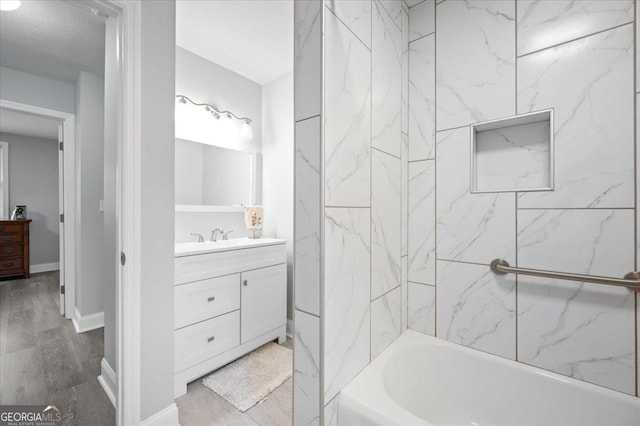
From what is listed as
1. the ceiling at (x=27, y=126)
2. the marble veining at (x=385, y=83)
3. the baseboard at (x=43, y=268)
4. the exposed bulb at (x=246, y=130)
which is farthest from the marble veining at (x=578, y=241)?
the baseboard at (x=43, y=268)

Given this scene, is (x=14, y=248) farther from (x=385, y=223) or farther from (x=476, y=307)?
(x=476, y=307)

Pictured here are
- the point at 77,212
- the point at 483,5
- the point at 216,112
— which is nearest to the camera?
the point at 483,5

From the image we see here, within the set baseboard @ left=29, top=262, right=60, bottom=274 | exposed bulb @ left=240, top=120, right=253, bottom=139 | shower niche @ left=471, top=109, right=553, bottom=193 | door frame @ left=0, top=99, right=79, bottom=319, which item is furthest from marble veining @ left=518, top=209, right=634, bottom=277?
baseboard @ left=29, top=262, right=60, bottom=274

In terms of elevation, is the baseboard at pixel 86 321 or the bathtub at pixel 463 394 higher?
the bathtub at pixel 463 394

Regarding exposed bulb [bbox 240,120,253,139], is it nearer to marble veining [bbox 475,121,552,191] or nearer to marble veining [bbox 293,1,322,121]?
marble veining [bbox 293,1,322,121]

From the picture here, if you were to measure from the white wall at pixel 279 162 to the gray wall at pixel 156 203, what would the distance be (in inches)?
49.6

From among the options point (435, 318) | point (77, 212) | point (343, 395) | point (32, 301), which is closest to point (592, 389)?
point (435, 318)

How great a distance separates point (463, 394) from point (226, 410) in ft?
4.23

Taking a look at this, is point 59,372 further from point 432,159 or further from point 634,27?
point 634,27

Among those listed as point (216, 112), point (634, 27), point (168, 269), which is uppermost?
point (216, 112)

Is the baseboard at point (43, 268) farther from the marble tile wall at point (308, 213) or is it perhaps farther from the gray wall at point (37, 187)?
the marble tile wall at point (308, 213)

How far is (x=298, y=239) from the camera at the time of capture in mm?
968

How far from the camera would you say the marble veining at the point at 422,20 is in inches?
56.6

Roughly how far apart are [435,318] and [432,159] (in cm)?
85
